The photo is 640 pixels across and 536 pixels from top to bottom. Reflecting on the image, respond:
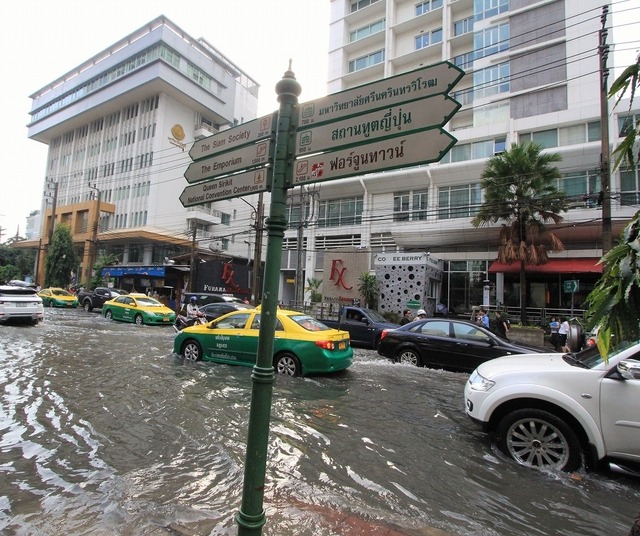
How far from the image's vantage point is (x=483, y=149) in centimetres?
2703

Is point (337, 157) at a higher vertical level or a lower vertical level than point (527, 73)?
lower

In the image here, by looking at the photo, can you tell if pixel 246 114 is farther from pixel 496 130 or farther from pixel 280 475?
pixel 280 475

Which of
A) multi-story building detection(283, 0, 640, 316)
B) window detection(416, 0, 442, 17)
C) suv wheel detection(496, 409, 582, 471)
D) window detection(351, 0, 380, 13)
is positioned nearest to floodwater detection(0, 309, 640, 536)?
suv wheel detection(496, 409, 582, 471)

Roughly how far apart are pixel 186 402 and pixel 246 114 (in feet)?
203

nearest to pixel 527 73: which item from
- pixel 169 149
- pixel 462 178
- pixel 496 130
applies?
pixel 496 130

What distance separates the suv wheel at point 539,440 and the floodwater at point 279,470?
131 millimetres

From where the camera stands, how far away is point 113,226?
1885 inches

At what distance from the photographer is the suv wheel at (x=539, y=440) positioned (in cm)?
400

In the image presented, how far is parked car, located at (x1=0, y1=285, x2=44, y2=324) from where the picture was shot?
49.4 feet

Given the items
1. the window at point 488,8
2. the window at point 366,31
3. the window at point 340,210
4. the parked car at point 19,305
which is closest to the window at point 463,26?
the window at point 488,8

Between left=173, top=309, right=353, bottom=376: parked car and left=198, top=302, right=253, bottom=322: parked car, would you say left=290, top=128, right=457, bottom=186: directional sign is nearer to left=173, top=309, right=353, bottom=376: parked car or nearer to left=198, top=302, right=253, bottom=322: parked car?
left=173, top=309, right=353, bottom=376: parked car

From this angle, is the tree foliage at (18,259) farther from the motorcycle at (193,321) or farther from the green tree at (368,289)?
the motorcycle at (193,321)

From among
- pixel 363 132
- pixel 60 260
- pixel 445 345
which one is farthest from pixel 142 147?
pixel 363 132

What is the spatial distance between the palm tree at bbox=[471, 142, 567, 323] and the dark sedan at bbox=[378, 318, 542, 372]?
1102 cm
